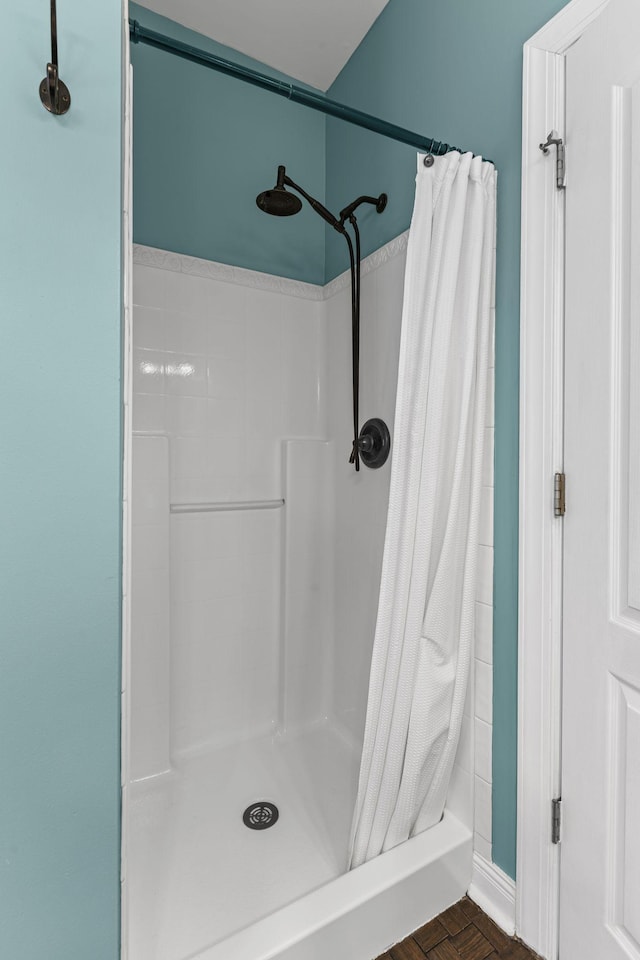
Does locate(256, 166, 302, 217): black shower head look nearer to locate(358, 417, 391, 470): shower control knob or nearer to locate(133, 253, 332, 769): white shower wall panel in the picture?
locate(133, 253, 332, 769): white shower wall panel

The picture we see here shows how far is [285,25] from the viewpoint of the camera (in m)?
1.71

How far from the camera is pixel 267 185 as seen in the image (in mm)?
1890

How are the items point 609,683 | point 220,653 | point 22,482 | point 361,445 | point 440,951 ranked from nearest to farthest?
point 22,482
point 609,683
point 440,951
point 361,445
point 220,653

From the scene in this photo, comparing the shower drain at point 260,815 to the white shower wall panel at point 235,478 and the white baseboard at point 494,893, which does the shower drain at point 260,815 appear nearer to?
the white shower wall panel at point 235,478

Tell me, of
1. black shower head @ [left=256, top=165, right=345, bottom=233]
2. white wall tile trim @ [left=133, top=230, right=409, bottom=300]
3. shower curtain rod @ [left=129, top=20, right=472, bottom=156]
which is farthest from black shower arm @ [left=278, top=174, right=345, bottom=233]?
shower curtain rod @ [left=129, top=20, right=472, bottom=156]

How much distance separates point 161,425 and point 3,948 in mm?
1296

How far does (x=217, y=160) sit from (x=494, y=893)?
7.77ft

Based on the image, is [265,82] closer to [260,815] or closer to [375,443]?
[375,443]

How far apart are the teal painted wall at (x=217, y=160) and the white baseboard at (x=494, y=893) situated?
196 cm

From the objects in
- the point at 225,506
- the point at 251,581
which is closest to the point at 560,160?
the point at 225,506

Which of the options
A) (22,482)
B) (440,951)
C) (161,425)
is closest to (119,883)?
(22,482)

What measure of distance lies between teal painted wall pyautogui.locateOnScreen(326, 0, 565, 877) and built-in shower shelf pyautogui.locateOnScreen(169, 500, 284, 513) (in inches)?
36.4

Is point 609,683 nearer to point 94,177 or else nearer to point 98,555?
point 98,555

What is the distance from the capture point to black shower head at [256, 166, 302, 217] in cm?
142
